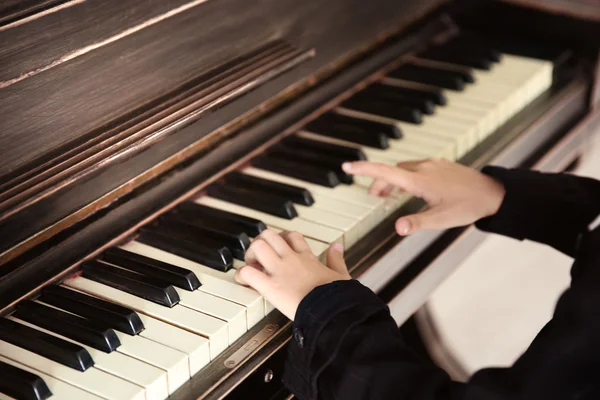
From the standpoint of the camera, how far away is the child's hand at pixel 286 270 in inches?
46.8

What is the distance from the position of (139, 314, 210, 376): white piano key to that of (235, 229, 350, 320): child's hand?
13 centimetres

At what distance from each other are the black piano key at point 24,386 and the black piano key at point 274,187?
Result: 61 cm

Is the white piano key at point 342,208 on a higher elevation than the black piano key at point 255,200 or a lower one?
lower

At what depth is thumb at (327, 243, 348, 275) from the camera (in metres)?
1.29

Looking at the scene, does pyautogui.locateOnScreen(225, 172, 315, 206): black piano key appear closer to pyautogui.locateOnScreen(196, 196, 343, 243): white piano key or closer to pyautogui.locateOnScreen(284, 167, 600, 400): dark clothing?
pyautogui.locateOnScreen(196, 196, 343, 243): white piano key

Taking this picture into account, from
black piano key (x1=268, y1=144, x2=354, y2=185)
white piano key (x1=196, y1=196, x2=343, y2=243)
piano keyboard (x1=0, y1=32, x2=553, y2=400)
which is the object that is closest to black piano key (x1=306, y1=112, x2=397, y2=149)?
piano keyboard (x1=0, y1=32, x2=553, y2=400)

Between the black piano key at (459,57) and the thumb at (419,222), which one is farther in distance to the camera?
the black piano key at (459,57)

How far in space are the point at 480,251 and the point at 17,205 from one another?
1.83 m

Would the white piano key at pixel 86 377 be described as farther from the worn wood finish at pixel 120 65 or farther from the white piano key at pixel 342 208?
the white piano key at pixel 342 208

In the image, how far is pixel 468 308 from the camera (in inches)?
103

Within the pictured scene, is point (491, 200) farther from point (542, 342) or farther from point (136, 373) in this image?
point (136, 373)

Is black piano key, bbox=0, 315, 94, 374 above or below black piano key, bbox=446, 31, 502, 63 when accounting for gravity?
above

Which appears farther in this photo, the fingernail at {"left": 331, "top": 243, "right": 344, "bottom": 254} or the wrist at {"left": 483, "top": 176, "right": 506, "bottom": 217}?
the wrist at {"left": 483, "top": 176, "right": 506, "bottom": 217}

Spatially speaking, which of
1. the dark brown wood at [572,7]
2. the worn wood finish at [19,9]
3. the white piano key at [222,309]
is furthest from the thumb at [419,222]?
the dark brown wood at [572,7]
